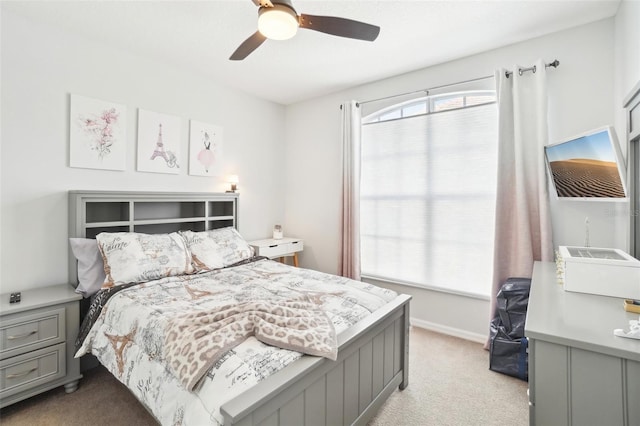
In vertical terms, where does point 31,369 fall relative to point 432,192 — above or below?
below

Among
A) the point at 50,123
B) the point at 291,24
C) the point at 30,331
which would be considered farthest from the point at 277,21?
the point at 30,331

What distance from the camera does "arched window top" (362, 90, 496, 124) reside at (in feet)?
9.80

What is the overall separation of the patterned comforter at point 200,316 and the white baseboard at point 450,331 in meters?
1.36

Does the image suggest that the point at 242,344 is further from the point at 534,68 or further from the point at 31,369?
the point at 534,68

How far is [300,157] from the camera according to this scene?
4.38 metres

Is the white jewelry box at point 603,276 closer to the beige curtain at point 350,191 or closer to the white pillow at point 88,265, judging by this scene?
the beige curtain at point 350,191

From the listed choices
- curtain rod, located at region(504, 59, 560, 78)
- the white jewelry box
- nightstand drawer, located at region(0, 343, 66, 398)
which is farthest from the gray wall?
the white jewelry box

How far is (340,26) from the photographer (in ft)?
5.90

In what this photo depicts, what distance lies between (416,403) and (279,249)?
2.34 m

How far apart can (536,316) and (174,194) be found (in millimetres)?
2975

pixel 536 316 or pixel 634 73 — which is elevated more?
pixel 634 73

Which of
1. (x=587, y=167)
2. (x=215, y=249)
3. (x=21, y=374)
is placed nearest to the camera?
(x=21, y=374)

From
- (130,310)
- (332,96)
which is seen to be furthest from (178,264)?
(332,96)

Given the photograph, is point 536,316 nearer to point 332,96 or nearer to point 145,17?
point 145,17
